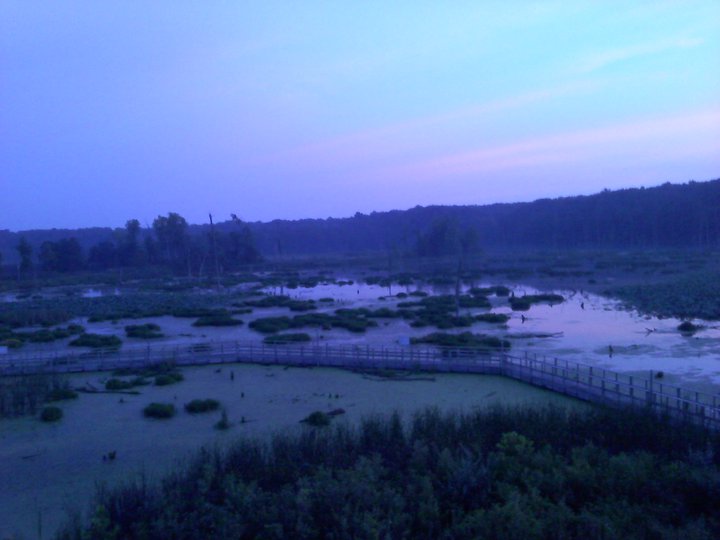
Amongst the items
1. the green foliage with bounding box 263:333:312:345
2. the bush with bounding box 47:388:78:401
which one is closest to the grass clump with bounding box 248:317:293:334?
the green foliage with bounding box 263:333:312:345

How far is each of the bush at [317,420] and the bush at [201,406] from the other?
3.18m

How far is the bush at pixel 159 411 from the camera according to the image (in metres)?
17.5

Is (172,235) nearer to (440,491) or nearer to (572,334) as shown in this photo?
(572,334)

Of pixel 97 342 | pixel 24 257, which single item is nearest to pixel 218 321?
pixel 97 342

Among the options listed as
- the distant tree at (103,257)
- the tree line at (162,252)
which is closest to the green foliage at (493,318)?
the tree line at (162,252)

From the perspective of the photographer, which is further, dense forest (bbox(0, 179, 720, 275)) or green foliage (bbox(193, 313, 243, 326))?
dense forest (bbox(0, 179, 720, 275))

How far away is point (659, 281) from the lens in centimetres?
5572

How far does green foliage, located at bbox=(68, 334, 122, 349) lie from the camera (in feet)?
104

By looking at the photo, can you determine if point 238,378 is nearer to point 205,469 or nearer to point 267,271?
point 205,469

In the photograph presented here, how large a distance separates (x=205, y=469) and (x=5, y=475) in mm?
5797

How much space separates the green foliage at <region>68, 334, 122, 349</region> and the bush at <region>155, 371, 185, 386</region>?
9.82 metres

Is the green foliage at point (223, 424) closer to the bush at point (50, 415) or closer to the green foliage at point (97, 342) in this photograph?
the bush at point (50, 415)

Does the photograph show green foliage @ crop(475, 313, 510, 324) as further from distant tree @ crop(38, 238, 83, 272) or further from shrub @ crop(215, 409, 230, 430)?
distant tree @ crop(38, 238, 83, 272)

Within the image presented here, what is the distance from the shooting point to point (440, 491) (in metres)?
9.09
